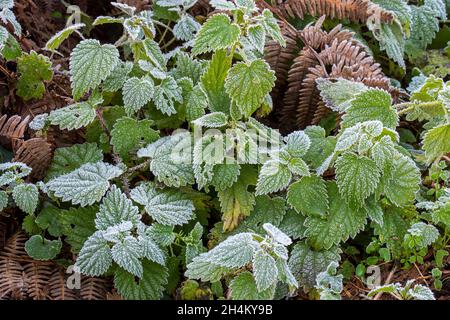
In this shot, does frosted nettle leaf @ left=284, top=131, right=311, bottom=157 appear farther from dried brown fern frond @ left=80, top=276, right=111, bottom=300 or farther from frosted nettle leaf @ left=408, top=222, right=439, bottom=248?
dried brown fern frond @ left=80, top=276, right=111, bottom=300

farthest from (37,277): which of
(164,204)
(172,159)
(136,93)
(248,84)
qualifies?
(248,84)

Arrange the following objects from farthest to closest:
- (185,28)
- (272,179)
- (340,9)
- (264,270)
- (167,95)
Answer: (340,9)
(185,28)
(167,95)
(272,179)
(264,270)

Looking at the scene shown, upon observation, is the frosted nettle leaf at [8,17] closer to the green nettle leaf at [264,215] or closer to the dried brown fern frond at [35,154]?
the dried brown fern frond at [35,154]

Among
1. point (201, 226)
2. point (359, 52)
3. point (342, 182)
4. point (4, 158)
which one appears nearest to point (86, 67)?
point (4, 158)

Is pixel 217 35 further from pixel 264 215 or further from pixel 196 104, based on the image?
pixel 264 215

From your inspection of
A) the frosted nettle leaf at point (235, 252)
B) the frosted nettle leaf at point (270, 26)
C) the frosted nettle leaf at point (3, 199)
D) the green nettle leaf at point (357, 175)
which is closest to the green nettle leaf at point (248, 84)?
the frosted nettle leaf at point (270, 26)

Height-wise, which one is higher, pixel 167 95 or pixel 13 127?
pixel 167 95

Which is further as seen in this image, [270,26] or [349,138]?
[270,26]
